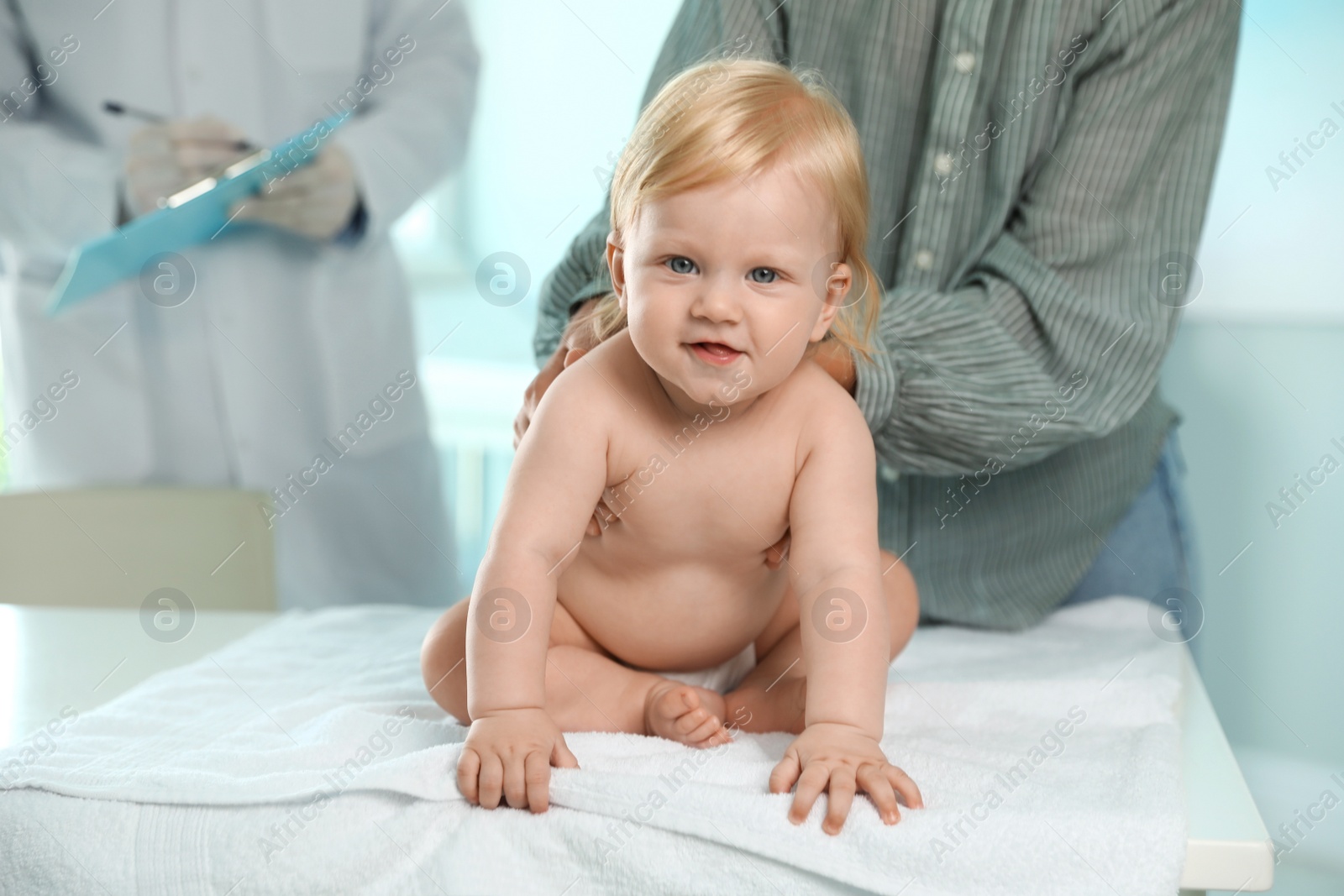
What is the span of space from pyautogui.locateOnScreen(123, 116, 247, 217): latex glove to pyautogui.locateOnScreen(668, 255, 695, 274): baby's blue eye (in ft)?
3.86

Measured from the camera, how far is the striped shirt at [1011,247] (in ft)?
3.18

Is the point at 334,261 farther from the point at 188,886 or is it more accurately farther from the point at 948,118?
the point at 188,886

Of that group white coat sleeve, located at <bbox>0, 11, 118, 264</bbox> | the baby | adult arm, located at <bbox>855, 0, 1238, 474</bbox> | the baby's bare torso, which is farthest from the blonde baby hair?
white coat sleeve, located at <bbox>0, 11, 118, 264</bbox>

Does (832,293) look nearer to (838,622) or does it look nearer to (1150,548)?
(838,622)

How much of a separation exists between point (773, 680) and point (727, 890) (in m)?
0.21

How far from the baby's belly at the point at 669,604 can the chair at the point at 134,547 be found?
2.50ft

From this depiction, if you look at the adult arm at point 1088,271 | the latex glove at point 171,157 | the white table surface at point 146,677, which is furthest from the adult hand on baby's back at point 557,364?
the latex glove at point 171,157

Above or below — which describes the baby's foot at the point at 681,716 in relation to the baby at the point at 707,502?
below

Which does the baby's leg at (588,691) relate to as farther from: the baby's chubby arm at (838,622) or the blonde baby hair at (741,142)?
the blonde baby hair at (741,142)

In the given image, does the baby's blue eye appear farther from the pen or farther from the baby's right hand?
the pen

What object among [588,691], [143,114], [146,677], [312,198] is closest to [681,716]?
[588,691]

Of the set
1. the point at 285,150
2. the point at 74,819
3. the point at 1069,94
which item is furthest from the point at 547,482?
the point at 285,150

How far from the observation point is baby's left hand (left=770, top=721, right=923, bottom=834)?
61 centimetres

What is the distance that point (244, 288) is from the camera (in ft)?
5.57
